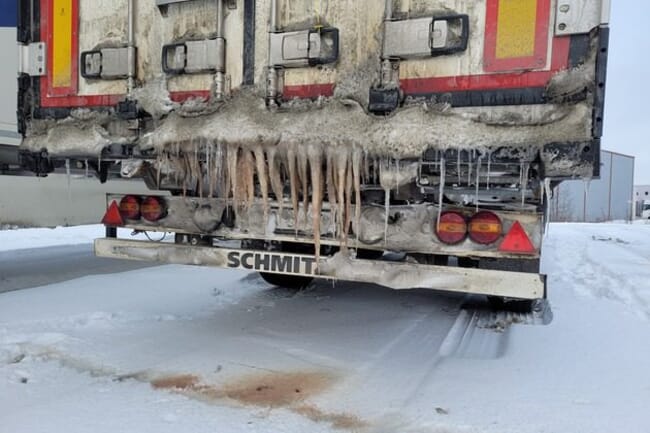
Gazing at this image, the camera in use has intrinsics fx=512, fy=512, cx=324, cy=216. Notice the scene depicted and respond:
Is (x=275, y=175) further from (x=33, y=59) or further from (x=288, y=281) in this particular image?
(x=288, y=281)

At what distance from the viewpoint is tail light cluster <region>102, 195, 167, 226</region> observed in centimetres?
386

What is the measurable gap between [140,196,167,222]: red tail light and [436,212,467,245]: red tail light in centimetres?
206

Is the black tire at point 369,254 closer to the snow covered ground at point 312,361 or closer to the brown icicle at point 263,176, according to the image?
the snow covered ground at point 312,361

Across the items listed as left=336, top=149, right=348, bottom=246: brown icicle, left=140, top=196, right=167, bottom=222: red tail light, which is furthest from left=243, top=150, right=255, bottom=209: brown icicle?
left=140, top=196, right=167, bottom=222: red tail light

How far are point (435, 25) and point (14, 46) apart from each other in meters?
4.62

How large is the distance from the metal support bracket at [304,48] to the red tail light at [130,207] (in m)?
1.59

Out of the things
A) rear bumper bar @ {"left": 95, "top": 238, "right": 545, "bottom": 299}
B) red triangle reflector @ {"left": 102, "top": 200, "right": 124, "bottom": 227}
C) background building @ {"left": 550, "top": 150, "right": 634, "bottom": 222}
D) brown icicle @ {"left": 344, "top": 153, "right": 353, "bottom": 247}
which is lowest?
background building @ {"left": 550, "top": 150, "right": 634, "bottom": 222}

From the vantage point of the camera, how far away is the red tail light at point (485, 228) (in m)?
2.96

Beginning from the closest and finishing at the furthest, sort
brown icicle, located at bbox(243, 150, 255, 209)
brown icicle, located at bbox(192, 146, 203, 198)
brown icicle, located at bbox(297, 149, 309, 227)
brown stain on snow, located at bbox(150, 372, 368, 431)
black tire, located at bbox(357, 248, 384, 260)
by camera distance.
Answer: brown stain on snow, located at bbox(150, 372, 368, 431) < brown icicle, located at bbox(297, 149, 309, 227) < brown icicle, located at bbox(243, 150, 255, 209) < brown icicle, located at bbox(192, 146, 203, 198) < black tire, located at bbox(357, 248, 384, 260)

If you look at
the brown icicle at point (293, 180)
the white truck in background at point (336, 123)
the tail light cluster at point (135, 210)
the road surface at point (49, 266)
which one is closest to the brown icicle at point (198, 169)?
the white truck in background at point (336, 123)

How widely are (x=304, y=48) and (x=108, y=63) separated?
62.0 inches

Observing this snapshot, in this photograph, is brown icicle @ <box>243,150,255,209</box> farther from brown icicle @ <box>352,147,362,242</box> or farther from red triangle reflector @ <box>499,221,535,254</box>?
red triangle reflector @ <box>499,221,535,254</box>

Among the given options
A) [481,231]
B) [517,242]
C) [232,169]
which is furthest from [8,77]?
[517,242]

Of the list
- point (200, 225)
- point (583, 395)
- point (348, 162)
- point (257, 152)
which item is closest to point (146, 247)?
point (200, 225)
